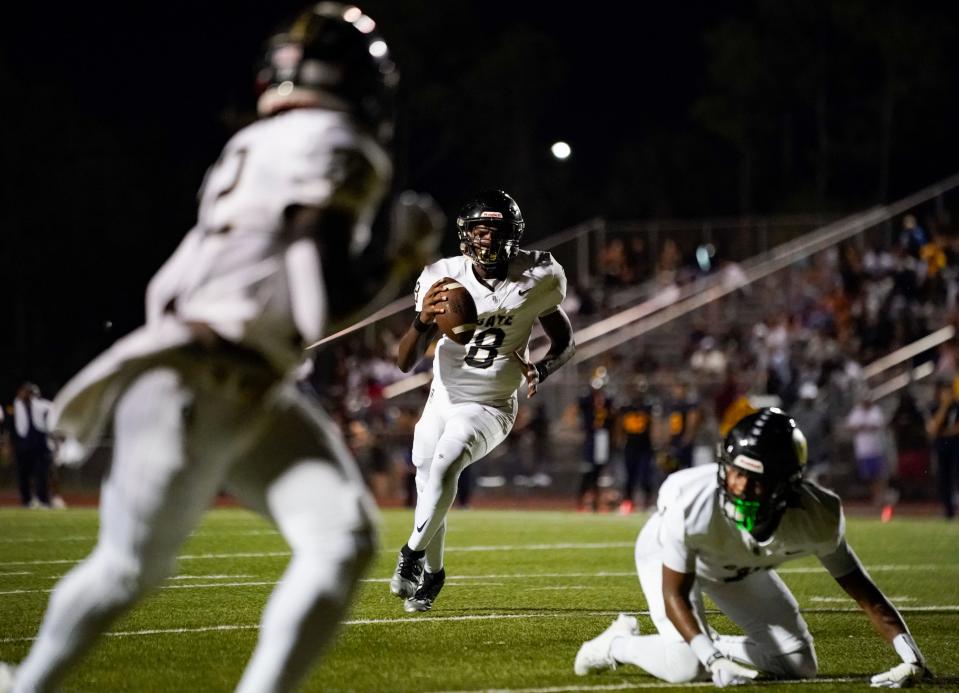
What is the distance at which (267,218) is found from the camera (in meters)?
3.57

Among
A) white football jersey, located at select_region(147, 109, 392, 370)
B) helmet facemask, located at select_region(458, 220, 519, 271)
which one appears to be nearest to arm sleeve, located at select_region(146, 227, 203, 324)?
white football jersey, located at select_region(147, 109, 392, 370)

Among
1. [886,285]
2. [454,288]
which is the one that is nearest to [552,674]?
[454,288]

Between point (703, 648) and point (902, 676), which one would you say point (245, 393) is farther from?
point (902, 676)

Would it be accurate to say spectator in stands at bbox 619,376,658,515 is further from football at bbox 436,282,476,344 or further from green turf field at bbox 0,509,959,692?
football at bbox 436,282,476,344

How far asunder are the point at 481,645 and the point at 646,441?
11.7 metres

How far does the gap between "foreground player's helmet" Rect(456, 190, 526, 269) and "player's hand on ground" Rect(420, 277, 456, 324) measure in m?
0.49

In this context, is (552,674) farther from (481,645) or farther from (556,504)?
(556,504)

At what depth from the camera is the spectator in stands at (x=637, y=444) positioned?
17625mm

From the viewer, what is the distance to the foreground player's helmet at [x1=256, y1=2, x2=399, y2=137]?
3.71 metres

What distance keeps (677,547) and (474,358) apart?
2690 millimetres

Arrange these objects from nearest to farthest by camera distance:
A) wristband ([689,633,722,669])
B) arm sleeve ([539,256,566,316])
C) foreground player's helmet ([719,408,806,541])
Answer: foreground player's helmet ([719,408,806,541]) → wristband ([689,633,722,669]) → arm sleeve ([539,256,566,316])

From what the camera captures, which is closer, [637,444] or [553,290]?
[553,290]

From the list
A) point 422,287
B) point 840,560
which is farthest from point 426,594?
point 840,560

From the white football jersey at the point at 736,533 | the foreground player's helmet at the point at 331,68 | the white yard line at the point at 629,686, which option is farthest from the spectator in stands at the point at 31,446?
the foreground player's helmet at the point at 331,68
